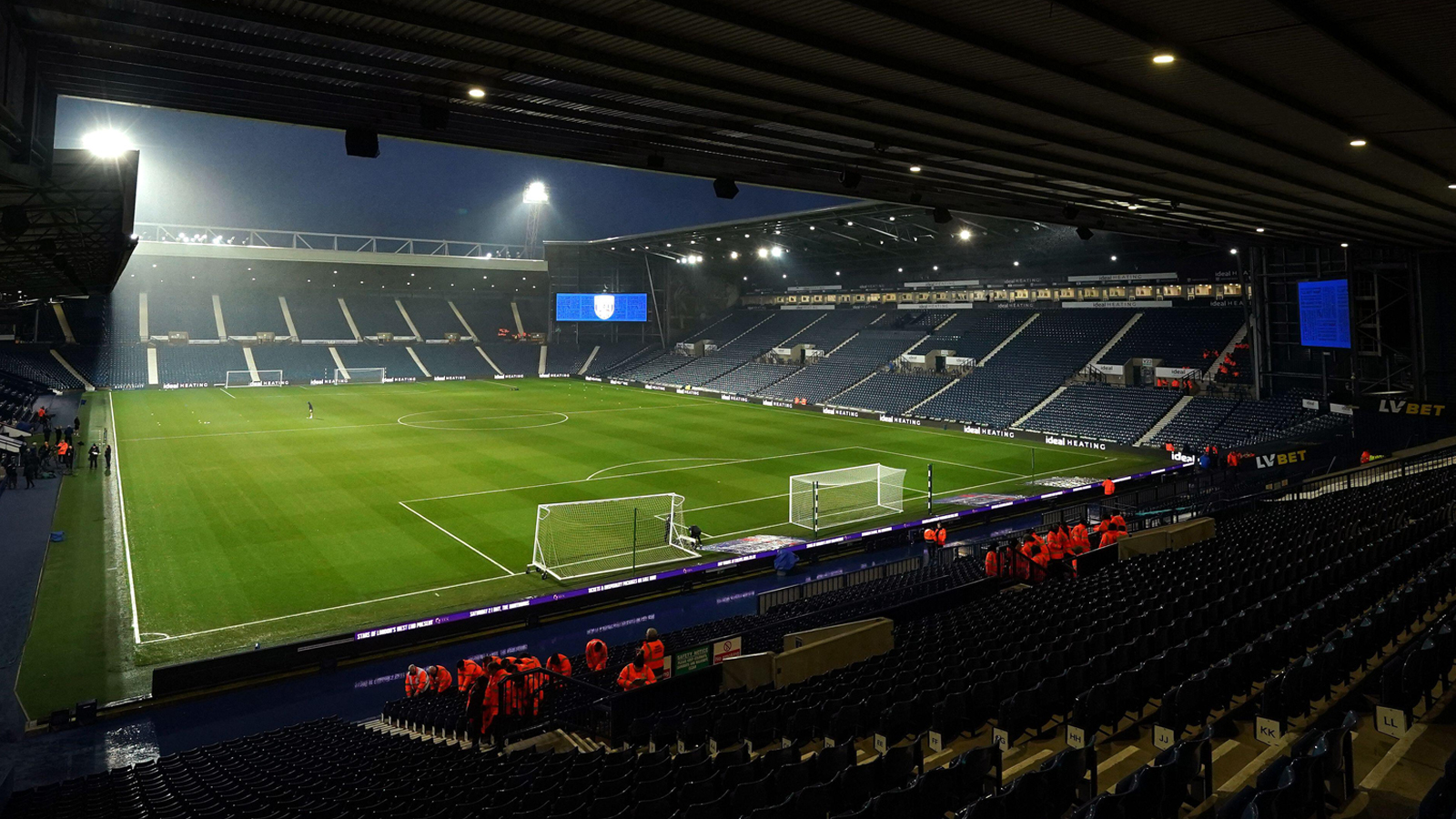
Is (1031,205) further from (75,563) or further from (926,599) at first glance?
(75,563)

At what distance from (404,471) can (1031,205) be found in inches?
934

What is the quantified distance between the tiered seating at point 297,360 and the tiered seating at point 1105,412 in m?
56.1

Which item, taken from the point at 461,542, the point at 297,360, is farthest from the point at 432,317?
the point at 461,542

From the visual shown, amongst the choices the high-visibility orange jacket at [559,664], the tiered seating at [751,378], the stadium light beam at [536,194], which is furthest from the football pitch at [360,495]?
the stadium light beam at [536,194]

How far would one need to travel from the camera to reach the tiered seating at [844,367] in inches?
2270

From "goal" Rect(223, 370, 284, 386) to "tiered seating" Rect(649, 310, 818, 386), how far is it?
30920mm

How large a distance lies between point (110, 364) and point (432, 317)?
2705 centimetres

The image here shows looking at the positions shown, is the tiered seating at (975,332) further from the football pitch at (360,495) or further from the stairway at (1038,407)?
the football pitch at (360,495)

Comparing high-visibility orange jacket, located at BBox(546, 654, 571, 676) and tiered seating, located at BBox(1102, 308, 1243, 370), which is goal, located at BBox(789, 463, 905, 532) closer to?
high-visibility orange jacket, located at BBox(546, 654, 571, 676)

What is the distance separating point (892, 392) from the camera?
52.9 metres

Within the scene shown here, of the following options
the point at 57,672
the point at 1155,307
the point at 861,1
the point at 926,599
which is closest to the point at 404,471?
the point at 57,672

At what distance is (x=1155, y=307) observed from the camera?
1956 inches

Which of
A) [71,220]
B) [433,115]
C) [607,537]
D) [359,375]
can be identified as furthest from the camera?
[359,375]

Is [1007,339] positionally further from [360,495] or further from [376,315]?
[376,315]
